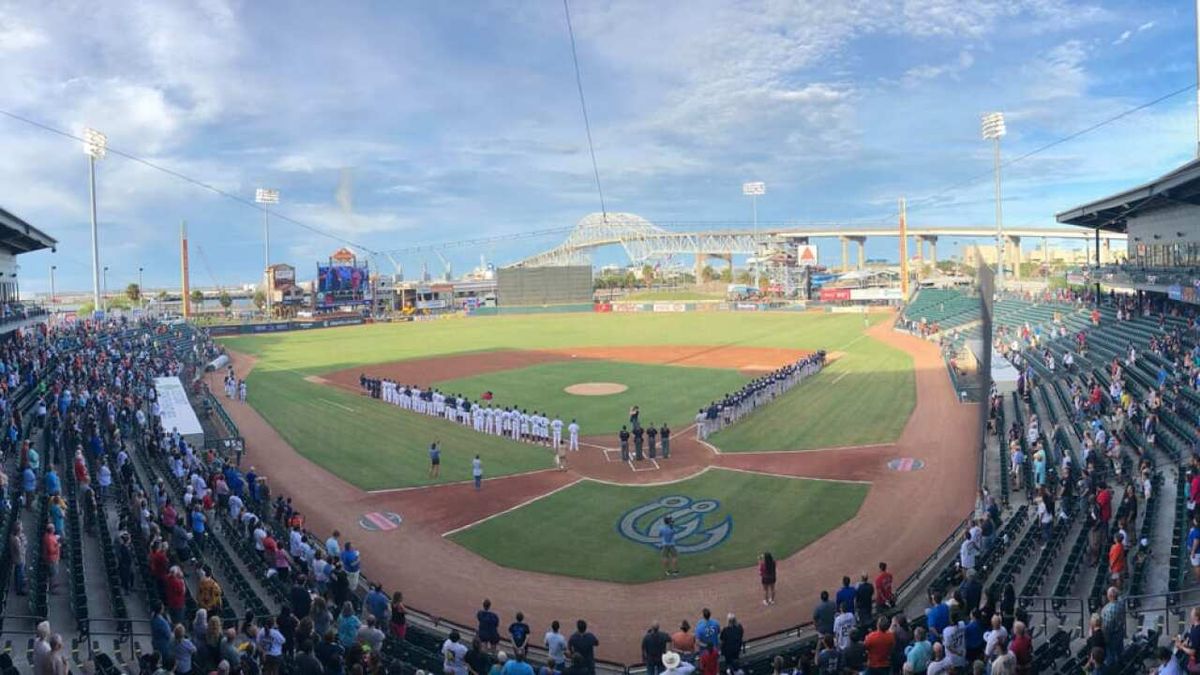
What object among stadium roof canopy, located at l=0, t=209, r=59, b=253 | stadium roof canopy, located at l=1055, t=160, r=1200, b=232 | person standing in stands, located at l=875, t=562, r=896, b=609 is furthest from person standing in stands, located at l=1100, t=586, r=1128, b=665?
stadium roof canopy, located at l=0, t=209, r=59, b=253

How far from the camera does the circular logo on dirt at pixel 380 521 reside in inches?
715

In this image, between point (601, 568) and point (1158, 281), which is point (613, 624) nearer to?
point (601, 568)

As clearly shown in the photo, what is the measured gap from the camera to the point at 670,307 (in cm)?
10506

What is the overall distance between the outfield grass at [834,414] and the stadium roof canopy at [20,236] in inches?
1013

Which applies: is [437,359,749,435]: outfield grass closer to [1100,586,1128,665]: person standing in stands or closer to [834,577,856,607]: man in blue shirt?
[834,577,856,607]: man in blue shirt

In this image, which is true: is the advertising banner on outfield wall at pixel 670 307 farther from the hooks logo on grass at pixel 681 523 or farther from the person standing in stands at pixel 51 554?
the person standing in stands at pixel 51 554

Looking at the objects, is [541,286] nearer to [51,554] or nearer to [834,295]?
[834,295]

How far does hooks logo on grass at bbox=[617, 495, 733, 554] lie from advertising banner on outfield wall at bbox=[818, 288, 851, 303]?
85024 mm

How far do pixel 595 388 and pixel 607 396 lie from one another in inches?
99.8

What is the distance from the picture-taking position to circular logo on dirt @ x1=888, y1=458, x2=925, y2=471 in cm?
2197

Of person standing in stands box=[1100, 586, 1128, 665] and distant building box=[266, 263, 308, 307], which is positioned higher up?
distant building box=[266, 263, 308, 307]

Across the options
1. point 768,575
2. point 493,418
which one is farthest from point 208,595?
point 493,418

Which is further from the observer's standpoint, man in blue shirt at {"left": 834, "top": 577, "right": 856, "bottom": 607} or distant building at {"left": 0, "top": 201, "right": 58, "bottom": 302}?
distant building at {"left": 0, "top": 201, "right": 58, "bottom": 302}

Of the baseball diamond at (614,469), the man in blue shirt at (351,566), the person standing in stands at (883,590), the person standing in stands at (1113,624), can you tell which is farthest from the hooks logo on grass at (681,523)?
the person standing in stands at (1113,624)
